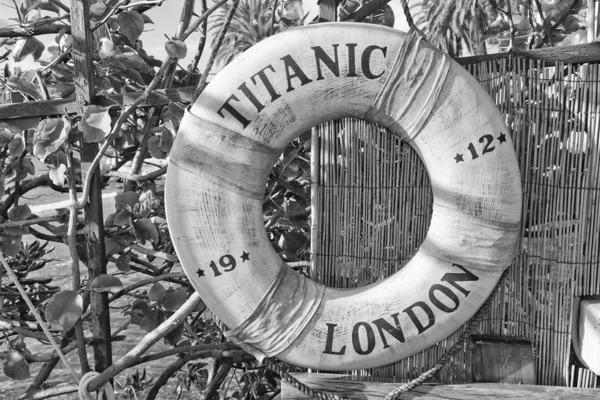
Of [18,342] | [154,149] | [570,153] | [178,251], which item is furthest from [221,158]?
[18,342]

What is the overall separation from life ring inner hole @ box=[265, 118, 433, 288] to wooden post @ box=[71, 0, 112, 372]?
717 mm

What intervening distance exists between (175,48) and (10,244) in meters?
0.92

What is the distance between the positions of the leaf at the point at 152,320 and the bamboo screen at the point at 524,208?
1.96 feet

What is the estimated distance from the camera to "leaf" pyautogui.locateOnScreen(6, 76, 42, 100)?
2.06m

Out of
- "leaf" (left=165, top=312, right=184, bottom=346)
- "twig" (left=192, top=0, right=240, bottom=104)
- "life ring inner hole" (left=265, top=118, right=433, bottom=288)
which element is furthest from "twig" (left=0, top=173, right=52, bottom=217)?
"life ring inner hole" (left=265, top=118, right=433, bottom=288)

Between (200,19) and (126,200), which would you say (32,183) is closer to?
(126,200)

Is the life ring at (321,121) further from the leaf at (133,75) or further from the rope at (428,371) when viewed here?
the leaf at (133,75)

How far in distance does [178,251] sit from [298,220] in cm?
73

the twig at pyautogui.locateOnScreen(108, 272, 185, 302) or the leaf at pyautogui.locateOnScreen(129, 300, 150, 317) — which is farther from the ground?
the twig at pyautogui.locateOnScreen(108, 272, 185, 302)

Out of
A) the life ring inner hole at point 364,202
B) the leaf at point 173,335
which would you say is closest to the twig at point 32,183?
the leaf at point 173,335

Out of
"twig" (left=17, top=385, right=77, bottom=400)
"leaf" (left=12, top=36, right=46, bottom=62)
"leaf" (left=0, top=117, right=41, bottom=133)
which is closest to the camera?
"leaf" (left=0, top=117, right=41, bottom=133)

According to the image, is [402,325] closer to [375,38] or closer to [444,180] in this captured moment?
[444,180]

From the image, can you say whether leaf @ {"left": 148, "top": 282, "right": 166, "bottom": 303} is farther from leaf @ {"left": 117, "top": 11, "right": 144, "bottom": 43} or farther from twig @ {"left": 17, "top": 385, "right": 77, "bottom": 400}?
leaf @ {"left": 117, "top": 11, "right": 144, "bottom": 43}

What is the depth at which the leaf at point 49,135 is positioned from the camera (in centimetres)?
191
